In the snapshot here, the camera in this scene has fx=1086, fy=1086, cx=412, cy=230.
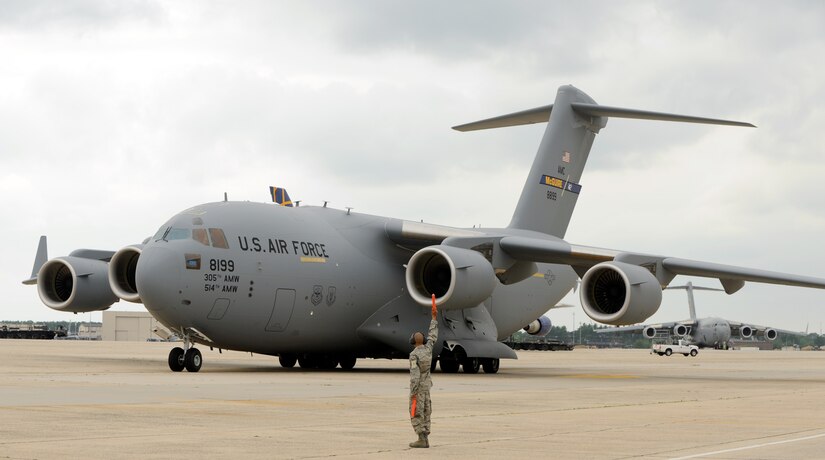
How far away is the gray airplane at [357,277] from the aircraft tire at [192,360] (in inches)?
Answer: 1.8

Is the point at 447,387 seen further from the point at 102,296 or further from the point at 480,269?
the point at 102,296

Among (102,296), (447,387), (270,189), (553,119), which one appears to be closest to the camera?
(447,387)

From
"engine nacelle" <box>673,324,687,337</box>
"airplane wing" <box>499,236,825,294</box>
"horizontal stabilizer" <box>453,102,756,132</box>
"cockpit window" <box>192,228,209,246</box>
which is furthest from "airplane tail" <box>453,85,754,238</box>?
"engine nacelle" <box>673,324,687,337</box>

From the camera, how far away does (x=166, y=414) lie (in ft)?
40.0

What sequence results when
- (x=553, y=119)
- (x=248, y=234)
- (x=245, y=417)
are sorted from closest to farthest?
(x=245, y=417) → (x=248, y=234) → (x=553, y=119)

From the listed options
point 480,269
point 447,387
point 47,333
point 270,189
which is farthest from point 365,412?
point 47,333

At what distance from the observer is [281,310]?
22953 mm

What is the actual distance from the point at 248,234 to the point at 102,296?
21.5ft

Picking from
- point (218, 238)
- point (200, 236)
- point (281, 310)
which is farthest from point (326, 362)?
point (200, 236)

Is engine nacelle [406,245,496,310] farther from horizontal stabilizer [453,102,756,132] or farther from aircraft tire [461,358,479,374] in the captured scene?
horizontal stabilizer [453,102,756,132]

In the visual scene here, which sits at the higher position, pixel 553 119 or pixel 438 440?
pixel 553 119

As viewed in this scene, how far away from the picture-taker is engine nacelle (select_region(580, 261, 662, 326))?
873 inches

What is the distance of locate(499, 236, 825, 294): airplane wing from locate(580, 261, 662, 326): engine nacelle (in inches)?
28.4

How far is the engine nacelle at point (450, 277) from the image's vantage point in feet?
72.4
